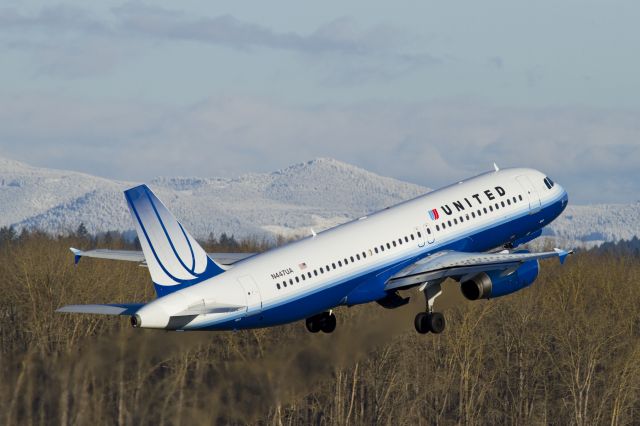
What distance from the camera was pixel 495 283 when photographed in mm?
71500

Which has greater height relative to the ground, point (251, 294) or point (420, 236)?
point (420, 236)

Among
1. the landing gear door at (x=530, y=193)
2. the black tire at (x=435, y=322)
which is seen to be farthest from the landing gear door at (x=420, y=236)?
the landing gear door at (x=530, y=193)

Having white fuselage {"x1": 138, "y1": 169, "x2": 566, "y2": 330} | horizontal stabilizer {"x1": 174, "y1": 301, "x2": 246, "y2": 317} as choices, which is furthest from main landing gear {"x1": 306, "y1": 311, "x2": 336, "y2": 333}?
horizontal stabilizer {"x1": 174, "y1": 301, "x2": 246, "y2": 317}

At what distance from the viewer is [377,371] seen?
130 metres

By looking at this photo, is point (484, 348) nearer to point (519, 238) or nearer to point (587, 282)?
point (587, 282)

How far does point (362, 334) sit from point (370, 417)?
53.9m

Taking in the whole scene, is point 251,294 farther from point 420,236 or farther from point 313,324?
point 420,236

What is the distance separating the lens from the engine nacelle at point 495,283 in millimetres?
71375

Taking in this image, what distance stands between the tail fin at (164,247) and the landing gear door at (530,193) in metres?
21.0

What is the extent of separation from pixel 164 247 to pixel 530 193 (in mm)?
23339

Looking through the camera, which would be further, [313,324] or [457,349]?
[457,349]

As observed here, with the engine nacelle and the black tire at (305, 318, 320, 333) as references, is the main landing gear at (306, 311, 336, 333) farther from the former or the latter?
the engine nacelle

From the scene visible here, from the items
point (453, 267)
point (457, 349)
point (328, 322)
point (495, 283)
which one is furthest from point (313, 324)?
point (457, 349)

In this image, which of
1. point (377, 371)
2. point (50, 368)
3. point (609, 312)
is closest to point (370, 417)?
point (377, 371)
